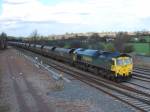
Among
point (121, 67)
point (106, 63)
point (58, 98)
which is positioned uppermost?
point (106, 63)

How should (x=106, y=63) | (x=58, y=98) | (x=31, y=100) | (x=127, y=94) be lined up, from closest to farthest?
(x=31, y=100) < (x=58, y=98) < (x=127, y=94) < (x=106, y=63)

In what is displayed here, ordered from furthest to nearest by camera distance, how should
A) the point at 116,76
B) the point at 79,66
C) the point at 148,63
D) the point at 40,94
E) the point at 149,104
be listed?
the point at 148,63 → the point at 79,66 → the point at 116,76 → the point at 40,94 → the point at 149,104

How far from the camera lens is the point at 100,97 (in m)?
22.7

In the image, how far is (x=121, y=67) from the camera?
1241 inches

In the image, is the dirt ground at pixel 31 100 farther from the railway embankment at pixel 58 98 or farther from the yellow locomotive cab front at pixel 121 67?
the yellow locomotive cab front at pixel 121 67

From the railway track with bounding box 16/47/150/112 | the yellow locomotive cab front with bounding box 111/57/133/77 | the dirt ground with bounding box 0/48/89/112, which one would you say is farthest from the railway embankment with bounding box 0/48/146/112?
the yellow locomotive cab front with bounding box 111/57/133/77

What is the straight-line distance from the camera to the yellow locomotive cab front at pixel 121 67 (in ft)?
103

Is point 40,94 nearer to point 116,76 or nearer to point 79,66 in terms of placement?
point 116,76

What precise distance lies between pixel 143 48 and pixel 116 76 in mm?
40569

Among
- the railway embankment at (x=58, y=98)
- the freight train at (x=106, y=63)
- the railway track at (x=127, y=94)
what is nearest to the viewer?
the railway embankment at (x=58, y=98)

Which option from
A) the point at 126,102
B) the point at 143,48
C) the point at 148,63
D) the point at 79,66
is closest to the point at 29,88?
the point at 126,102

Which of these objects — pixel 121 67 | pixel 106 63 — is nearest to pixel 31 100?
pixel 121 67

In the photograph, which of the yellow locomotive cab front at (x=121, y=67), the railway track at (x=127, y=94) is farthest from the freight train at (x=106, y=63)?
the railway track at (x=127, y=94)

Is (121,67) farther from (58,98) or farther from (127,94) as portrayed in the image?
(58,98)
